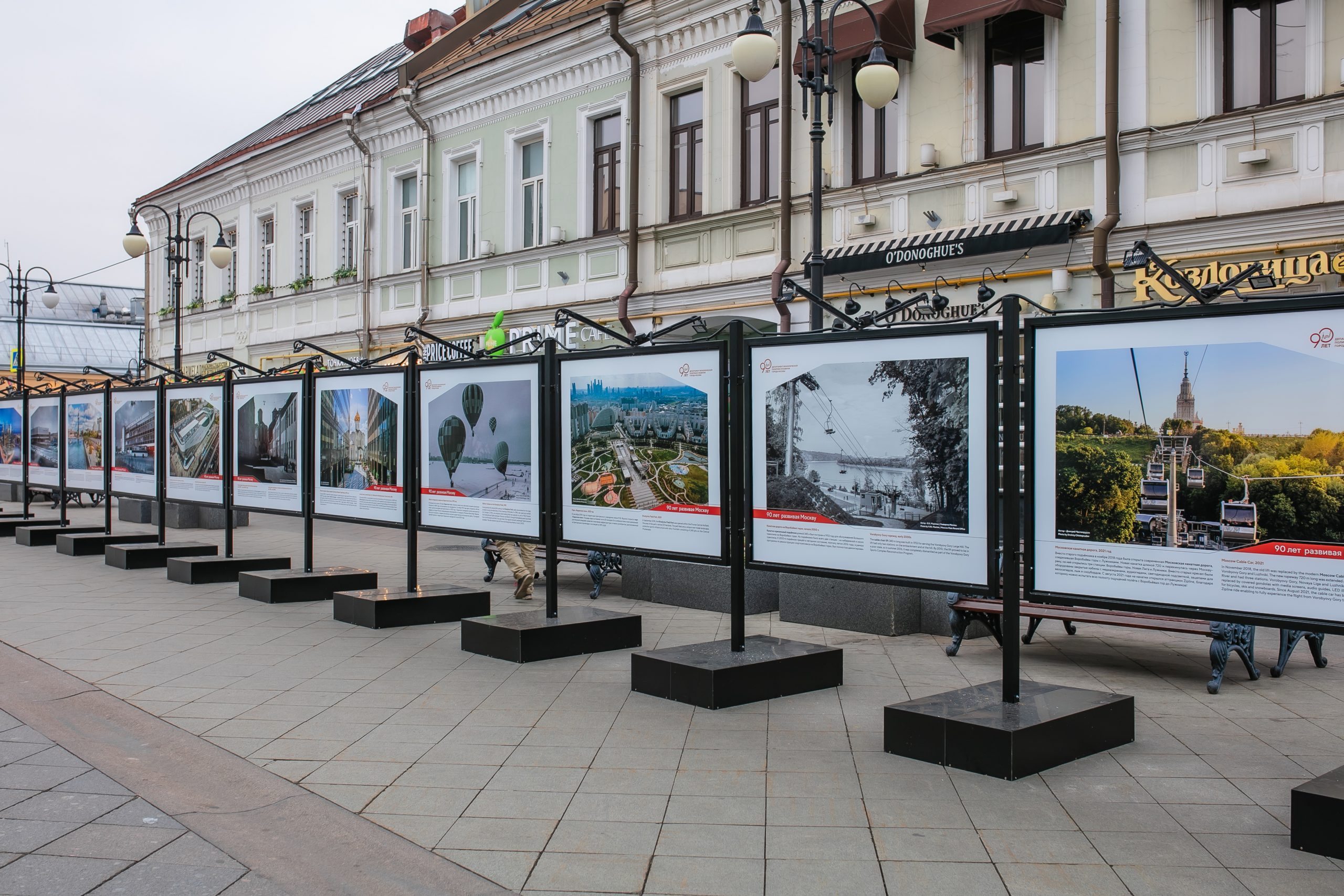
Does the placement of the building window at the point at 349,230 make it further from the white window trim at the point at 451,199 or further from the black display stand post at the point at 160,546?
the black display stand post at the point at 160,546

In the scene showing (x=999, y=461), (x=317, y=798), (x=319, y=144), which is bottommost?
(x=317, y=798)

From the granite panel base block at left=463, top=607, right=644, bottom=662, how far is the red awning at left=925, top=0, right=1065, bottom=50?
826cm

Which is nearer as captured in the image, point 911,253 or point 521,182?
point 911,253

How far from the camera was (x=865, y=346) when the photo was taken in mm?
6074

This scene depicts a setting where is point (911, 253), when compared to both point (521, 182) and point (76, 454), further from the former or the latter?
point (76, 454)

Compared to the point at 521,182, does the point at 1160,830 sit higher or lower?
lower

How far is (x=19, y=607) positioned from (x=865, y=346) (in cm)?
844

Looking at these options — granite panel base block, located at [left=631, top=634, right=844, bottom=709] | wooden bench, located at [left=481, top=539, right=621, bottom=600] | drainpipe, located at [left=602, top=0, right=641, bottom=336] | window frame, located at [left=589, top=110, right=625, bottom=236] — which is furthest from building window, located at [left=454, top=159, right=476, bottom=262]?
granite panel base block, located at [left=631, top=634, right=844, bottom=709]

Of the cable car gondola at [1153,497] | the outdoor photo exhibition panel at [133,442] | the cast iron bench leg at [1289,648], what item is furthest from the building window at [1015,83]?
the outdoor photo exhibition panel at [133,442]

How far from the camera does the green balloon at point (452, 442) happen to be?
29.2ft

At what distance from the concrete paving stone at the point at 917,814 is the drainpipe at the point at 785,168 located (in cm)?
1083

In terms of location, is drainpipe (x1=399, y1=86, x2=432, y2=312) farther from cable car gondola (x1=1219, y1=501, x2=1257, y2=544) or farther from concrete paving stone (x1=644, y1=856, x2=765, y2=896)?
concrete paving stone (x1=644, y1=856, x2=765, y2=896)

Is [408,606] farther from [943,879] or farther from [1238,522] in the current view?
[1238,522]

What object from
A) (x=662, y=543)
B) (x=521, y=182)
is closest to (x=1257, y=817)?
(x=662, y=543)
